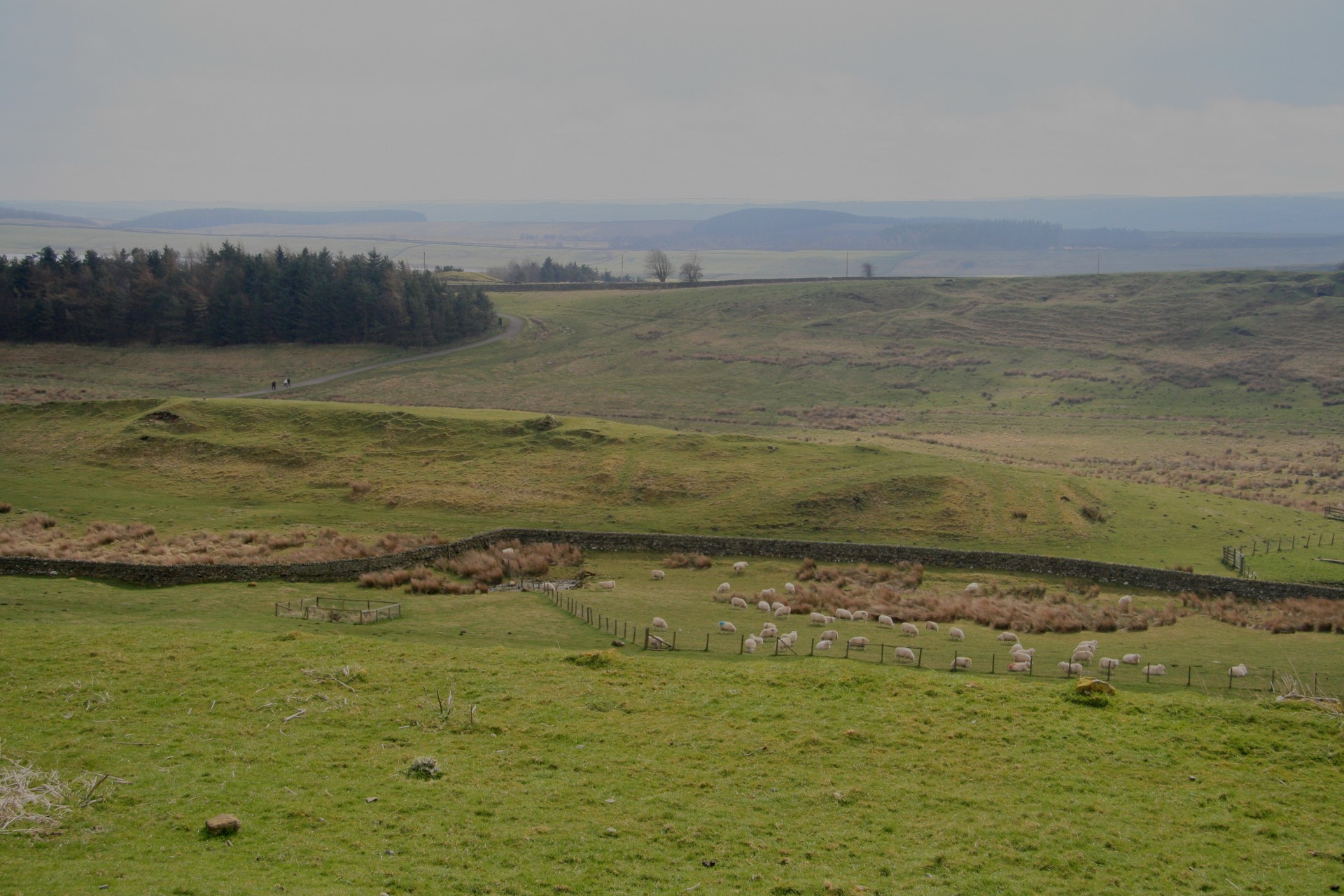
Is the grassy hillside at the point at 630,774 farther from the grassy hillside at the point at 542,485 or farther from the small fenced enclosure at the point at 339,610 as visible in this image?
the grassy hillside at the point at 542,485

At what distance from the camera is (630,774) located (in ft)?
60.7

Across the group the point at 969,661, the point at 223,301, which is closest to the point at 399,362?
the point at 223,301

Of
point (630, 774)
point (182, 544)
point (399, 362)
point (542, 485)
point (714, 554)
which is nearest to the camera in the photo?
point (630, 774)

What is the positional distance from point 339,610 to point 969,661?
20.8m

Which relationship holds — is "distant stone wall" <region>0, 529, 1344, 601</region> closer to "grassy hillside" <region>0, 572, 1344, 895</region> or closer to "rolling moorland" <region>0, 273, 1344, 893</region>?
"rolling moorland" <region>0, 273, 1344, 893</region>

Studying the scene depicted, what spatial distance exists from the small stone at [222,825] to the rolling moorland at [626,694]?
270 millimetres

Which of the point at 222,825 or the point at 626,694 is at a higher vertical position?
the point at 222,825

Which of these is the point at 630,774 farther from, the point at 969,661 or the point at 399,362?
the point at 399,362

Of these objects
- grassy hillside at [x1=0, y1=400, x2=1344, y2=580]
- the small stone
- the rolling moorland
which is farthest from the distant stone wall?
the small stone

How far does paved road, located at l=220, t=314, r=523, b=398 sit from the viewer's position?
86.2 metres

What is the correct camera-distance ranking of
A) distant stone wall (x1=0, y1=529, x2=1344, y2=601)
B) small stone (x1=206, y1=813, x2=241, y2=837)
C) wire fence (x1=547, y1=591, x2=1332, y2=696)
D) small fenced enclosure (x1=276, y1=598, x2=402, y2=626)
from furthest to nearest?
distant stone wall (x1=0, y1=529, x2=1344, y2=601) → small fenced enclosure (x1=276, y1=598, x2=402, y2=626) → wire fence (x1=547, y1=591, x2=1332, y2=696) → small stone (x1=206, y1=813, x2=241, y2=837)

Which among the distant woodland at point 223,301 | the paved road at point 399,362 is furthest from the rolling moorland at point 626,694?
the distant woodland at point 223,301

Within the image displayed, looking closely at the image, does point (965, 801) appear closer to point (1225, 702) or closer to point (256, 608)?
point (1225, 702)

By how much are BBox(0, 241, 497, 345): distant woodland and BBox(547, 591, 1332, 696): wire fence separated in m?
88.7
